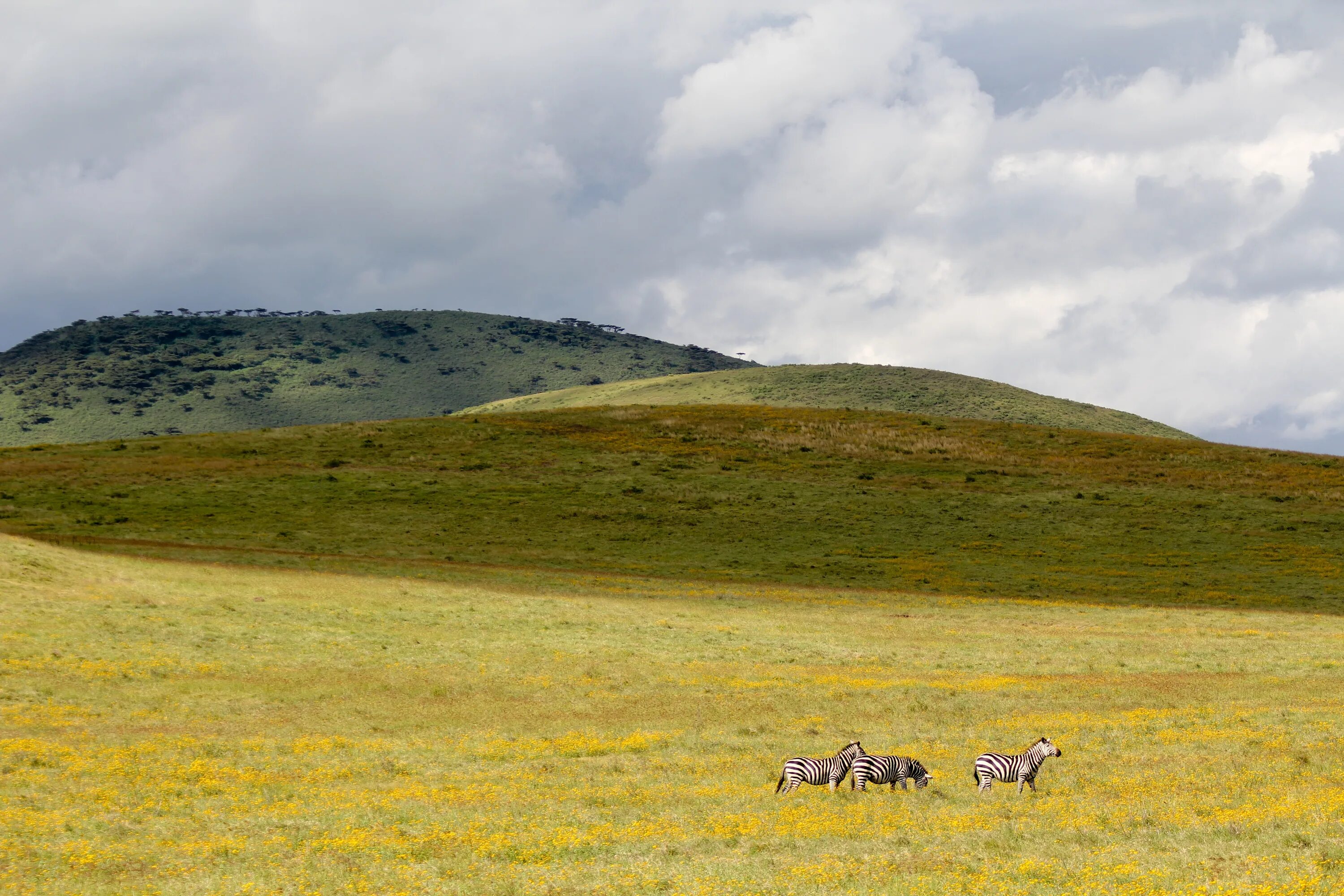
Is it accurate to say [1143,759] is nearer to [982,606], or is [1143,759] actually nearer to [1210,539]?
[982,606]

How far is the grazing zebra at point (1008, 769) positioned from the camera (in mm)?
22641

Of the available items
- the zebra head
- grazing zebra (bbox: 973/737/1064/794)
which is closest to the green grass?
the zebra head

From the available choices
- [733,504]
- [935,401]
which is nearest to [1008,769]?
[733,504]

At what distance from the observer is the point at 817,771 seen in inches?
887

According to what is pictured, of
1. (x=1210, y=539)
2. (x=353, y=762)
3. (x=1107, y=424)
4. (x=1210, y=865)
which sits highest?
(x=1107, y=424)

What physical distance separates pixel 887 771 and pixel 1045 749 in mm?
3831

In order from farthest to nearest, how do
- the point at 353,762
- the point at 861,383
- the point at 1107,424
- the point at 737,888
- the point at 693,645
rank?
the point at 861,383 < the point at 1107,424 < the point at 693,645 < the point at 353,762 < the point at 737,888

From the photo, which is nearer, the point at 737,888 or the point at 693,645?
the point at 737,888

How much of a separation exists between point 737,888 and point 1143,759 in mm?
13688

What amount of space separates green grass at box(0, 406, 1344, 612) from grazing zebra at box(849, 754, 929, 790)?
4006cm

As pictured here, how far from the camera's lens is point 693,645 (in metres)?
43.5

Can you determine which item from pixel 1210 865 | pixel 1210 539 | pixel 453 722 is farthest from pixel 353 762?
pixel 1210 539

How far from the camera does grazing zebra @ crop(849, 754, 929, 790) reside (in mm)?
22359

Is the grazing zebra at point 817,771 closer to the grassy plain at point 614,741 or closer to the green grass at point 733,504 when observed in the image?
the grassy plain at point 614,741
